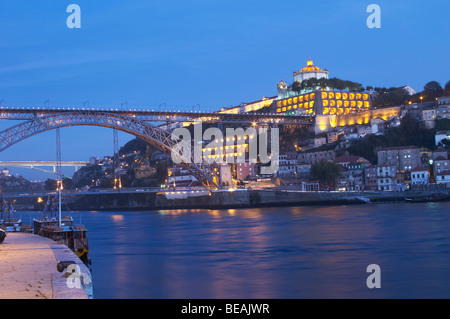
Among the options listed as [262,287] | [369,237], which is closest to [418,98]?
[369,237]

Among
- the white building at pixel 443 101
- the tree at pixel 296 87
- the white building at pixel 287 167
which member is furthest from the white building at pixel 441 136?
the tree at pixel 296 87

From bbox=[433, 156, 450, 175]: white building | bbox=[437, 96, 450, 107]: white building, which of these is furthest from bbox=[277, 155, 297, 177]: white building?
bbox=[437, 96, 450, 107]: white building

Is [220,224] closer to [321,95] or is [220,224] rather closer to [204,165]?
Result: [204,165]

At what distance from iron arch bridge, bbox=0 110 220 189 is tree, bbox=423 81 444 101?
111 ft

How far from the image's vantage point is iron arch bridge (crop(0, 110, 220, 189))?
39250 millimetres

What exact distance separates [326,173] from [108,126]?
2083cm

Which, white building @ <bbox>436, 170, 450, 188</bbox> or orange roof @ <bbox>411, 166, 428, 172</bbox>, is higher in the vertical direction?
orange roof @ <bbox>411, 166, 428, 172</bbox>

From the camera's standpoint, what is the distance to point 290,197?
50.5 meters

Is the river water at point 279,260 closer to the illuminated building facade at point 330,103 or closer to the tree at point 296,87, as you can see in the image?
the illuminated building facade at point 330,103

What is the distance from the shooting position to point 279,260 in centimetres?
1714

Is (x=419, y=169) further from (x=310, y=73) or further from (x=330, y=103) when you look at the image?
(x=310, y=73)

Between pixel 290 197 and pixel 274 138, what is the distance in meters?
13.7

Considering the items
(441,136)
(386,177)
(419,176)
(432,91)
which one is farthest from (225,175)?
(432,91)

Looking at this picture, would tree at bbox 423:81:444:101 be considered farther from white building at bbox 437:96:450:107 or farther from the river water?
the river water
